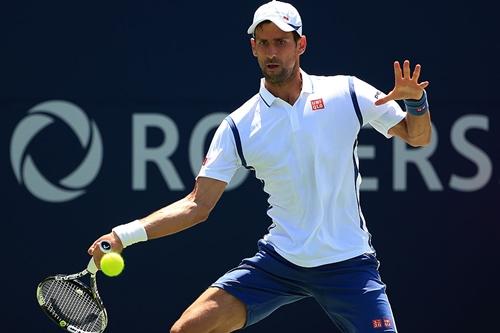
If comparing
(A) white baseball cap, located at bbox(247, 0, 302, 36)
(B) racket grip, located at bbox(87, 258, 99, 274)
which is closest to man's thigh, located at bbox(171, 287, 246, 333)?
(B) racket grip, located at bbox(87, 258, 99, 274)

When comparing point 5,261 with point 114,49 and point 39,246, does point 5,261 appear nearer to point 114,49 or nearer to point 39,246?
point 39,246

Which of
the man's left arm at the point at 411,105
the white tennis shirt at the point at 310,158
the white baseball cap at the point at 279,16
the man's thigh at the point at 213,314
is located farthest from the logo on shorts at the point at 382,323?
the white baseball cap at the point at 279,16

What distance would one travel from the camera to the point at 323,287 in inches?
204

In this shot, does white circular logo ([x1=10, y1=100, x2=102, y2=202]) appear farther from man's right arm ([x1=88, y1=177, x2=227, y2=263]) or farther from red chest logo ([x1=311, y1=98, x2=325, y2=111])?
red chest logo ([x1=311, y1=98, x2=325, y2=111])

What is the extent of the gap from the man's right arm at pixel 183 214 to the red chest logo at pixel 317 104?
1.60 feet

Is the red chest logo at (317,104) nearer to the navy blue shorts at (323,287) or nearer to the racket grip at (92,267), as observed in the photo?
the navy blue shorts at (323,287)

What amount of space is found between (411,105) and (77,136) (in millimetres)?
2388

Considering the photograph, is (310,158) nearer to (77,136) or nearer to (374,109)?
(374,109)

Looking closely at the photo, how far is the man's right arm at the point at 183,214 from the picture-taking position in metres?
5.01

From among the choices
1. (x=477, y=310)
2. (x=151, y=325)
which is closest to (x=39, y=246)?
(x=151, y=325)

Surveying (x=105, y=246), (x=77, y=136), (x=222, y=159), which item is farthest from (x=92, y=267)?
(x=77, y=136)

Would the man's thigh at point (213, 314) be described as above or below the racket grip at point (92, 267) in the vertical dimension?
below

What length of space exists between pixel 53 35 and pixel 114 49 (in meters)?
0.34

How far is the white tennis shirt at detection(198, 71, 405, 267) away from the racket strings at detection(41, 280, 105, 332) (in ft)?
2.31
